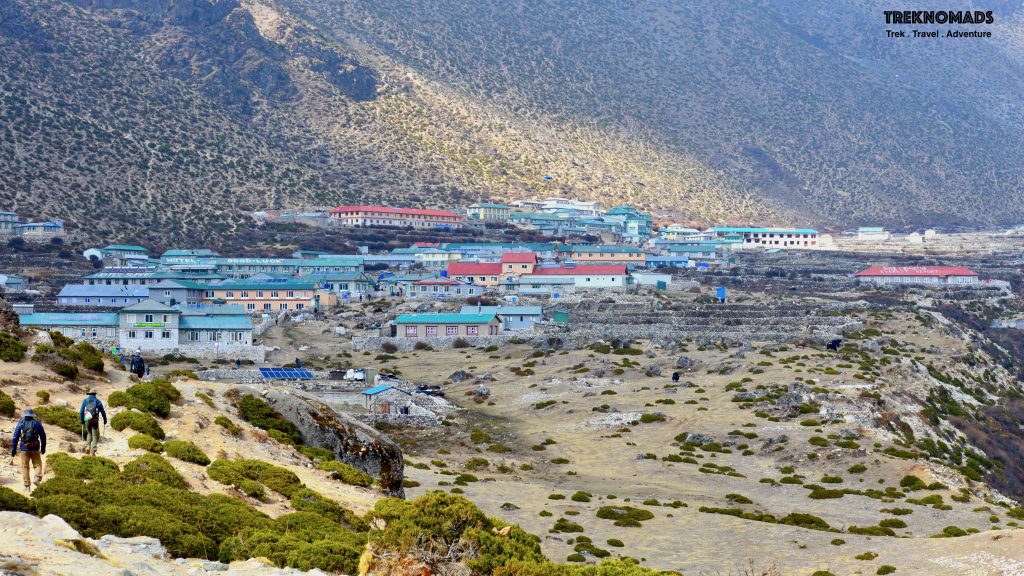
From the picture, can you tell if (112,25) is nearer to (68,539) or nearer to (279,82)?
(279,82)

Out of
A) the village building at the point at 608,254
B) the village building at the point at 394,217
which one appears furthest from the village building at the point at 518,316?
the village building at the point at 394,217

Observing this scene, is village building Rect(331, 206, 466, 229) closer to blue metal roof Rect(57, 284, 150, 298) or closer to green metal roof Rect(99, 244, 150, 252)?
green metal roof Rect(99, 244, 150, 252)

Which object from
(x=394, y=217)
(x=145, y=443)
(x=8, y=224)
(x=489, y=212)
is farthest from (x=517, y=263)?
(x=145, y=443)

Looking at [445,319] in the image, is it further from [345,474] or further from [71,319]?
[345,474]

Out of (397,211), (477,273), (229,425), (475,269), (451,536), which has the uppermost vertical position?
(397,211)

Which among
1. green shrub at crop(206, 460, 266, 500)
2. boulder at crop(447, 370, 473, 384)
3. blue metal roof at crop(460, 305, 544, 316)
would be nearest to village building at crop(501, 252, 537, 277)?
blue metal roof at crop(460, 305, 544, 316)
